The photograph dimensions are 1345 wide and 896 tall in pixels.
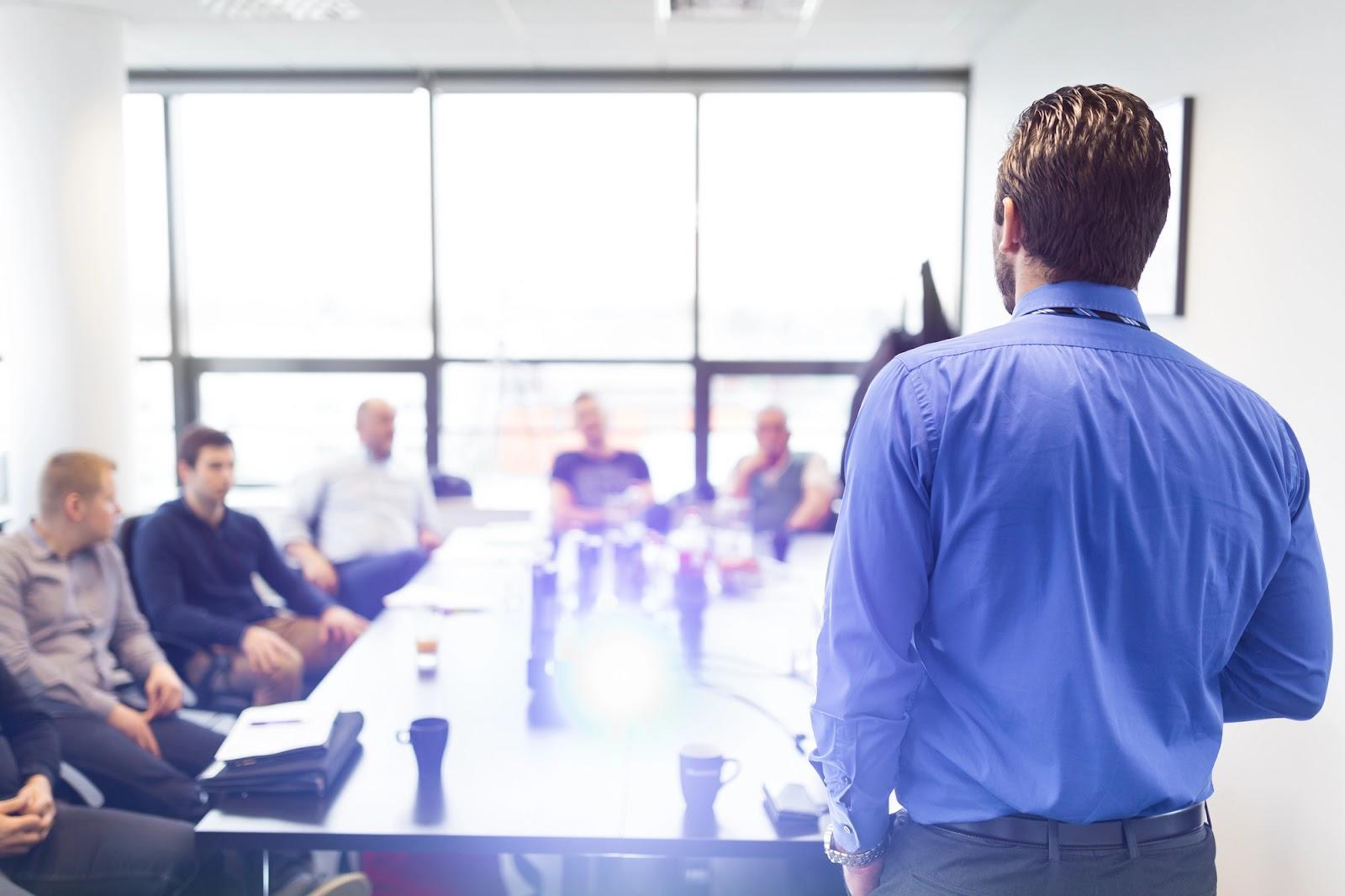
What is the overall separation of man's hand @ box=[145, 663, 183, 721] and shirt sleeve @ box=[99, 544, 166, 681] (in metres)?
0.06

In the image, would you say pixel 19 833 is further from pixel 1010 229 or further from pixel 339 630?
pixel 1010 229

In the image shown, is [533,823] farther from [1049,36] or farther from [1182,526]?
[1049,36]

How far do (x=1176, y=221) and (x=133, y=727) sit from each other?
3161mm

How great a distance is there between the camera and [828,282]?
570 centimetres

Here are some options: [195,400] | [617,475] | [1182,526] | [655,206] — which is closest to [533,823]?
[1182,526]

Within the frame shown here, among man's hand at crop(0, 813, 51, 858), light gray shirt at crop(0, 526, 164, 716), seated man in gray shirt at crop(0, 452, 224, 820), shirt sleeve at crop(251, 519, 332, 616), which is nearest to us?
man's hand at crop(0, 813, 51, 858)

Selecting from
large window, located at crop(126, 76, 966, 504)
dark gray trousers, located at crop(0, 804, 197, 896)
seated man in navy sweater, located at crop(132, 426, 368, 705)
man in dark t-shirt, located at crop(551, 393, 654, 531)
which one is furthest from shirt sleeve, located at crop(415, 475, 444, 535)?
dark gray trousers, located at crop(0, 804, 197, 896)

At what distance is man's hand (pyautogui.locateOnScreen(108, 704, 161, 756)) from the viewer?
2.62 m

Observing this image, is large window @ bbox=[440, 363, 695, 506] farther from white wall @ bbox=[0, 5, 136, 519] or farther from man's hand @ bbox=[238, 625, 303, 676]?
man's hand @ bbox=[238, 625, 303, 676]

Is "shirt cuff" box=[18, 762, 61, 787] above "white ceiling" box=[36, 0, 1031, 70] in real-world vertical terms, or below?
below

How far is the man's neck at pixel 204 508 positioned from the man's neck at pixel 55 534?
2.03 ft

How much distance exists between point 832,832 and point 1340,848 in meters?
1.60

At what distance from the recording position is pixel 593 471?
15.5 feet

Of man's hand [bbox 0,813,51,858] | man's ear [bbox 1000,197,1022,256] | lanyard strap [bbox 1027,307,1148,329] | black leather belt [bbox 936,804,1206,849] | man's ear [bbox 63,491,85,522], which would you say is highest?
man's ear [bbox 1000,197,1022,256]
